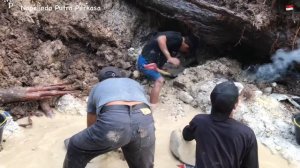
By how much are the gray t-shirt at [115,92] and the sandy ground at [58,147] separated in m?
0.99

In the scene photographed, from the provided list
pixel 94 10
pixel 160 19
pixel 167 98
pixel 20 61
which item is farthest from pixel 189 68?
pixel 20 61

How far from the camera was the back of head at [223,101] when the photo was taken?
345 cm

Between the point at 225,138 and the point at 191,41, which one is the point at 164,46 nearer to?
the point at 191,41

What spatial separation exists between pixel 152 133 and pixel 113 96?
1.68 feet

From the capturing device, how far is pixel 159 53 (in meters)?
6.29

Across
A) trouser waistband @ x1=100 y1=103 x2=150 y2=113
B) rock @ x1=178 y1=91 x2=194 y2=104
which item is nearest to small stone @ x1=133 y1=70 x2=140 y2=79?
rock @ x1=178 y1=91 x2=194 y2=104

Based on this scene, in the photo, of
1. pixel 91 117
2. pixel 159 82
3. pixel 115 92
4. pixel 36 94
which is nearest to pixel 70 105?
pixel 36 94

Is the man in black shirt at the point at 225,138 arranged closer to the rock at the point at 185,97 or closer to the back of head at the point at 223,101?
the back of head at the point at 223,101

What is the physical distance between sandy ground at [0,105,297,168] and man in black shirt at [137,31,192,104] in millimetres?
682

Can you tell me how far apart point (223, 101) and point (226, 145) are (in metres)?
0.37

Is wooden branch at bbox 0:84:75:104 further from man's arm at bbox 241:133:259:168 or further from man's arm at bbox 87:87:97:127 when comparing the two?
man's arm at bbox 241:133:259:168

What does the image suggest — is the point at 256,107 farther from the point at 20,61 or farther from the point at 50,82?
the point at 20,61

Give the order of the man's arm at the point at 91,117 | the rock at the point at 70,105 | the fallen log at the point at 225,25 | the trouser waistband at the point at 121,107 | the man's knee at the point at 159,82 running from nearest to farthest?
the trouser waistband at the point at 121,107
the man's arm at the point at 91,117
the rock at the point at 70,105
the fallen log at the point at 225,25
the man's knee at the point at 159,82

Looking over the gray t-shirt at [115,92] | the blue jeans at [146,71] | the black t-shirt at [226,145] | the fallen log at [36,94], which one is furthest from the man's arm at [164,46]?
the black t-shirt at [226,145]
